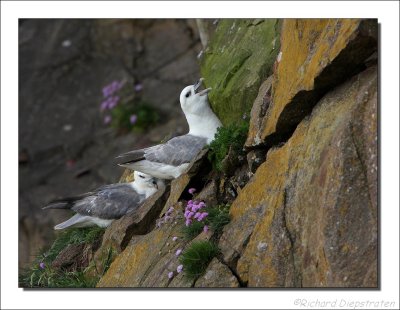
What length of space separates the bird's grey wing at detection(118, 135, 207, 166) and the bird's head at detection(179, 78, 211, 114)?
0.91ft

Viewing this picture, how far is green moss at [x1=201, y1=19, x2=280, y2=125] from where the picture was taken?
7.66m

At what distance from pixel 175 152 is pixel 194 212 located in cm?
103

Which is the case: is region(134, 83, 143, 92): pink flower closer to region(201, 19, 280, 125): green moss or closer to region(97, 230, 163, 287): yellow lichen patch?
region(201, 19, 280, 125): green moss

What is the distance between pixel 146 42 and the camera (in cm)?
1576

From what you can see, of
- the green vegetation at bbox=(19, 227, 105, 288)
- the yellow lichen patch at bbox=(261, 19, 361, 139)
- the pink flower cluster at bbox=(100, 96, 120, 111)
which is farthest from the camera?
the pink flower cluster at bbox=(100, 96, 120, 111)

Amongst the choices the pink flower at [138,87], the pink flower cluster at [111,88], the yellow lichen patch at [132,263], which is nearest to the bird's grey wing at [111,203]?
the yellow lichen patch at [132,263]

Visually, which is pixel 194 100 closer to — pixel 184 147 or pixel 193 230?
pixel 184 147

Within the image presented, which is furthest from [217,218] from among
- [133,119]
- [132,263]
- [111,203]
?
[133,119]

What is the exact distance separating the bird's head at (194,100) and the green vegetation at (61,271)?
1.18 m

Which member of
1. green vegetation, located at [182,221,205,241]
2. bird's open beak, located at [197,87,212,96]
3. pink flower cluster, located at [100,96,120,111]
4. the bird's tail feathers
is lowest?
the bird's tail feathers

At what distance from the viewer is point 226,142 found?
24.1ft

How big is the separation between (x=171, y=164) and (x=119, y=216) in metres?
0.61

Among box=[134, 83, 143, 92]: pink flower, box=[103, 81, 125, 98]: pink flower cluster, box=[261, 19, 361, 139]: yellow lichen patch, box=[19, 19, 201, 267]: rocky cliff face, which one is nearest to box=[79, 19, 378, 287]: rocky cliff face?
box=[261, 19, 361, 139]: yellow lichen patch

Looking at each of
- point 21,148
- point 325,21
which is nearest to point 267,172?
point 325,21
